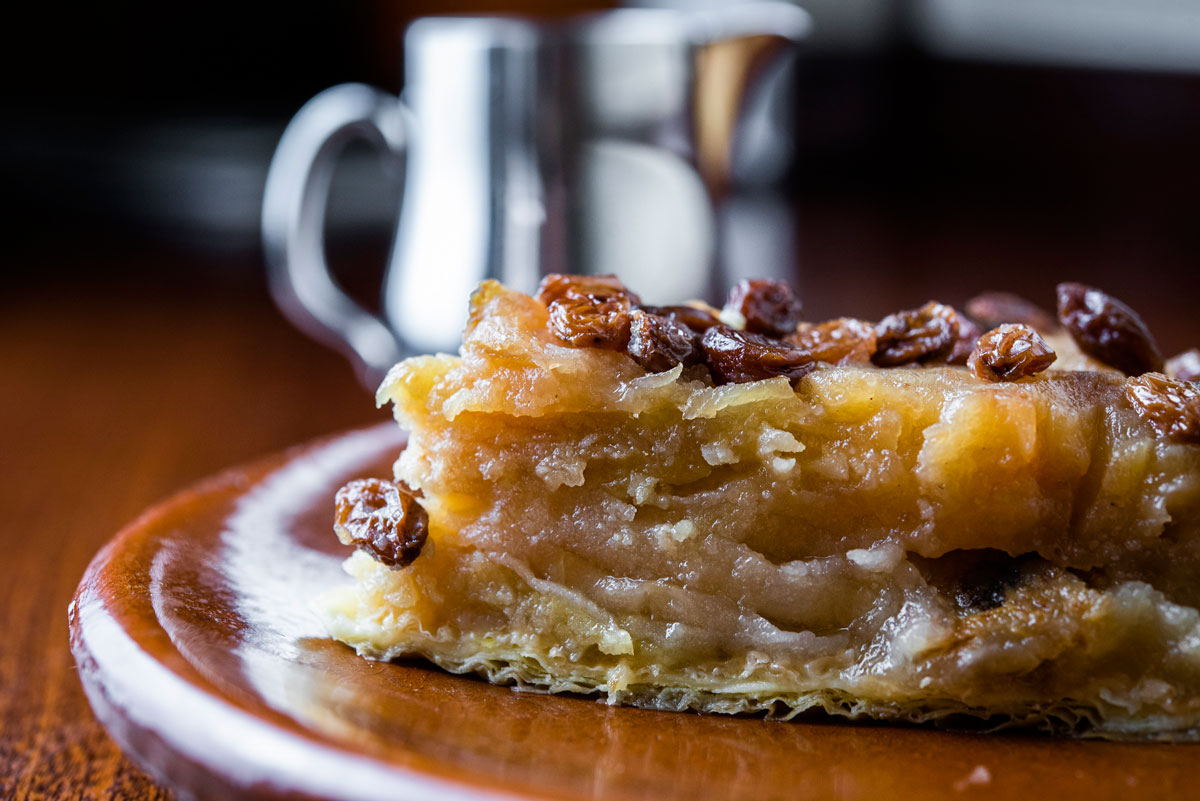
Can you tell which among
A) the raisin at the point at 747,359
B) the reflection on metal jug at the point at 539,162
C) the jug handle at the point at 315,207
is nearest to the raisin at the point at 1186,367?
the raisin at the point at 747,359

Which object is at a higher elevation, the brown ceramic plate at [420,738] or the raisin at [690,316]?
the raisin at [690,316]

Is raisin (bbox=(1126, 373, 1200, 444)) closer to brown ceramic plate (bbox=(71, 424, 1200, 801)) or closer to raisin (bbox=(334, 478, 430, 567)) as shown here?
brown ceramic plate (bbox=(71, 424, 1200, 801))

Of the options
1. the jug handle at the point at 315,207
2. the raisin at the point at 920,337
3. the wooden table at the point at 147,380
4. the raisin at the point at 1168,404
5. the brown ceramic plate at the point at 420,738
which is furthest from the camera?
the jug handle at the point at 315,207

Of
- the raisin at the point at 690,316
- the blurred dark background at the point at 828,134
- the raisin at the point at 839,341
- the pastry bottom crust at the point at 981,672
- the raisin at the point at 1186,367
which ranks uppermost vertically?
the raisin at the point at 690,316

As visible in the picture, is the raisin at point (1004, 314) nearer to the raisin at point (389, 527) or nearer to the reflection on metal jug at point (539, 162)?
the raisin at point (389, 527)

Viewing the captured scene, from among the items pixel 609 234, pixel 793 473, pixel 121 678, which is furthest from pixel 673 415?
pixel 609 234

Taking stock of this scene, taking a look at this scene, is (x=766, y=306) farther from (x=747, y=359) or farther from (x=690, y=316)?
(x=747, y=359)
